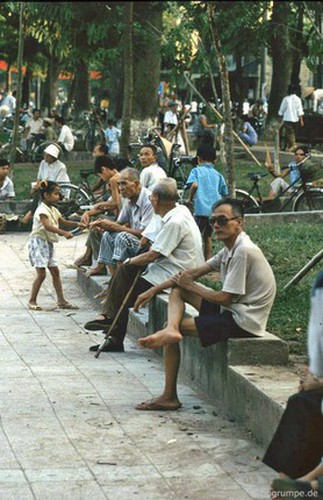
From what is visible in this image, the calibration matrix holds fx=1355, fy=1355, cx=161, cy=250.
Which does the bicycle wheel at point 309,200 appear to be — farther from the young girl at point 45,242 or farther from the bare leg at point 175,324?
the bare leg at point 175,324

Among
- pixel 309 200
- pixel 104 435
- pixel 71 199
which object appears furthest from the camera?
pixel 71 199

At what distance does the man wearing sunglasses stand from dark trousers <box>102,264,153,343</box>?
2.21 meters

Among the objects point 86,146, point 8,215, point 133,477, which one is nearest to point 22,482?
point 133,477

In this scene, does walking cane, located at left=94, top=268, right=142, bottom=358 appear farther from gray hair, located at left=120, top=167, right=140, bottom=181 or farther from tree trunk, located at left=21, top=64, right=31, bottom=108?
tree trunk, located at left=21, top=64, right=31, bottom=108

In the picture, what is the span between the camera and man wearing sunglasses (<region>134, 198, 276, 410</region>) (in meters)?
8.56

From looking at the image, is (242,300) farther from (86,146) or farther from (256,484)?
(86,146)

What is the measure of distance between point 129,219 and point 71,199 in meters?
7.74

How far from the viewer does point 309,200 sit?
1900cm

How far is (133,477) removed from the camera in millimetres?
7117

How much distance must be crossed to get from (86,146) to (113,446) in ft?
89.9

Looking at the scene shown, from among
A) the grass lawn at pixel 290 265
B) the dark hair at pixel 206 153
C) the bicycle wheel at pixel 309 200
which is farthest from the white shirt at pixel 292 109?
the dark hair at pixel 206 153

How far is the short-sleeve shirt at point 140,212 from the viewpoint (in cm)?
1264

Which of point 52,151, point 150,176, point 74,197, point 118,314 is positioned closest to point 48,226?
point 150,176

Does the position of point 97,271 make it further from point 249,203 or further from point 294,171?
point 294,171
